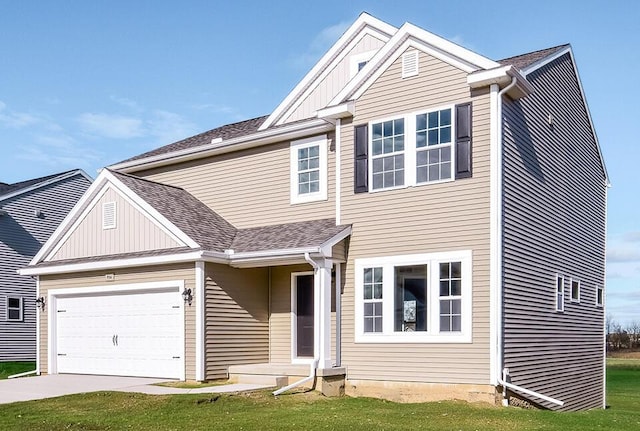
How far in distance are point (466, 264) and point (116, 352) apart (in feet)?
28.8

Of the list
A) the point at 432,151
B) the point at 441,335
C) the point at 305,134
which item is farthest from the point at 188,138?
the point at 441,335

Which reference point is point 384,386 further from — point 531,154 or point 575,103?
point 575,103

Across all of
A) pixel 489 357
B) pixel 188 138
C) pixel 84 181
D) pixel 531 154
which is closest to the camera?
pixel 489 357

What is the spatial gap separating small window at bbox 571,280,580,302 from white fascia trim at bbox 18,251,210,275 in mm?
8324

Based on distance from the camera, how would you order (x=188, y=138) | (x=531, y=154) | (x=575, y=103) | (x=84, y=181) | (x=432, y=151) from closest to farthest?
(x=432, y=151), (x=531, y=154), (x=575, y=103), (x=188, y=138), (x=84, y=181)

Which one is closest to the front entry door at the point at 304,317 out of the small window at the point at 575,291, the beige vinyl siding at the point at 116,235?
the beige vinyl siding at the point at 116,235

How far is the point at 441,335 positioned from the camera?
14.0 meters

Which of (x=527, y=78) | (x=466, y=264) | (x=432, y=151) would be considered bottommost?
(x=466, y=264)

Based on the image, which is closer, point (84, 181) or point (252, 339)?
point (252, 339)

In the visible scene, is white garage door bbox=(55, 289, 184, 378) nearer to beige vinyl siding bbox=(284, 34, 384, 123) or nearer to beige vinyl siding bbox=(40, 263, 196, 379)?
beige vinyl siding bbox=(40, 263, 196, 379)

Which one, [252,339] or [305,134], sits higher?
[305,134]

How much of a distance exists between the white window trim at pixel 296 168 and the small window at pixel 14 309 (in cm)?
1358

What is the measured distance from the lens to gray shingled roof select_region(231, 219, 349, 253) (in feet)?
50.9

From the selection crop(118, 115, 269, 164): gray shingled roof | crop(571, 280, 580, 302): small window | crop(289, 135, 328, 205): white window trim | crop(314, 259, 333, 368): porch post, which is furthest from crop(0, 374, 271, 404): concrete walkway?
crop(571, 280, 580, 302): small window
